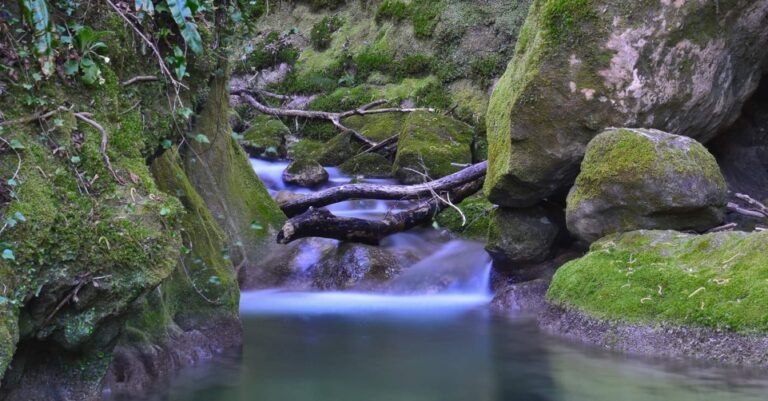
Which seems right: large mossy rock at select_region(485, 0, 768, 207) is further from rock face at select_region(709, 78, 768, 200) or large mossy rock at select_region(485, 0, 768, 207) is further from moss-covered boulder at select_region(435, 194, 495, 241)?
moss-covered boulder at select_region(435, 194, 495, 241)

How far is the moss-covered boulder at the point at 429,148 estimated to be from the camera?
38.3 feet

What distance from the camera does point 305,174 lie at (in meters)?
12.0

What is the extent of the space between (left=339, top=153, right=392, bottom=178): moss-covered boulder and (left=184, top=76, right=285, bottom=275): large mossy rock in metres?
2.67

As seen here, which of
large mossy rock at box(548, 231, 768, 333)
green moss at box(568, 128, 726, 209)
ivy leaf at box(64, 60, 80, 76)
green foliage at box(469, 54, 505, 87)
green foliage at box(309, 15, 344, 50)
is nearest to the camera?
ivy leaf at box(64, 60, 80, 76)

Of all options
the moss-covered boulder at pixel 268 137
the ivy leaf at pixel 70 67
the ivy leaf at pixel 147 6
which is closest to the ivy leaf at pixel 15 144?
the ivy leaf at pixel 70 67

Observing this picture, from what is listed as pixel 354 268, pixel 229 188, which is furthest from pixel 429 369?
pixel 229 188

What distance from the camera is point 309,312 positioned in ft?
24.9

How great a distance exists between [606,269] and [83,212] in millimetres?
4233

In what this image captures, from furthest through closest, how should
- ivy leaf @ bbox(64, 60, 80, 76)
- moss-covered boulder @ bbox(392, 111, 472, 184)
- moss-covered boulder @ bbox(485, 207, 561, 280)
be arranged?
moss-covered boulder @ bbox(392, 111, 472, 184) < moss-covered boulder @ bbox(485, 207, 561, 280) < ivy leaf @ bbox(64, 60, 80, 76)

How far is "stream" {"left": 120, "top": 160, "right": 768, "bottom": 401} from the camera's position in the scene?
15.1 feet

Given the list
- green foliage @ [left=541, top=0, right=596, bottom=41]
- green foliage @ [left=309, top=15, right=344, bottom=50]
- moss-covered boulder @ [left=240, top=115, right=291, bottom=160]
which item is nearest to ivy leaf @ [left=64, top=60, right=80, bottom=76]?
green foliage @ [left=541, top=0, right=596, bottom=41]

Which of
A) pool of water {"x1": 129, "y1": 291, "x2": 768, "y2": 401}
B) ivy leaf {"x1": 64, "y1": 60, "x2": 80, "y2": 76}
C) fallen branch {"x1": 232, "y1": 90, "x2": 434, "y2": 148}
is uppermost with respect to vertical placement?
fallen branch {"x1": 232, "y1": 90, "x2": 434, "y2": 148}

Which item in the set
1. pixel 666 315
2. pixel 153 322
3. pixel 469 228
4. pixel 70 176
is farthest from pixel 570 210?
pixel 70 176

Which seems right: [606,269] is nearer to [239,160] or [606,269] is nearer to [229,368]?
[229,368]
